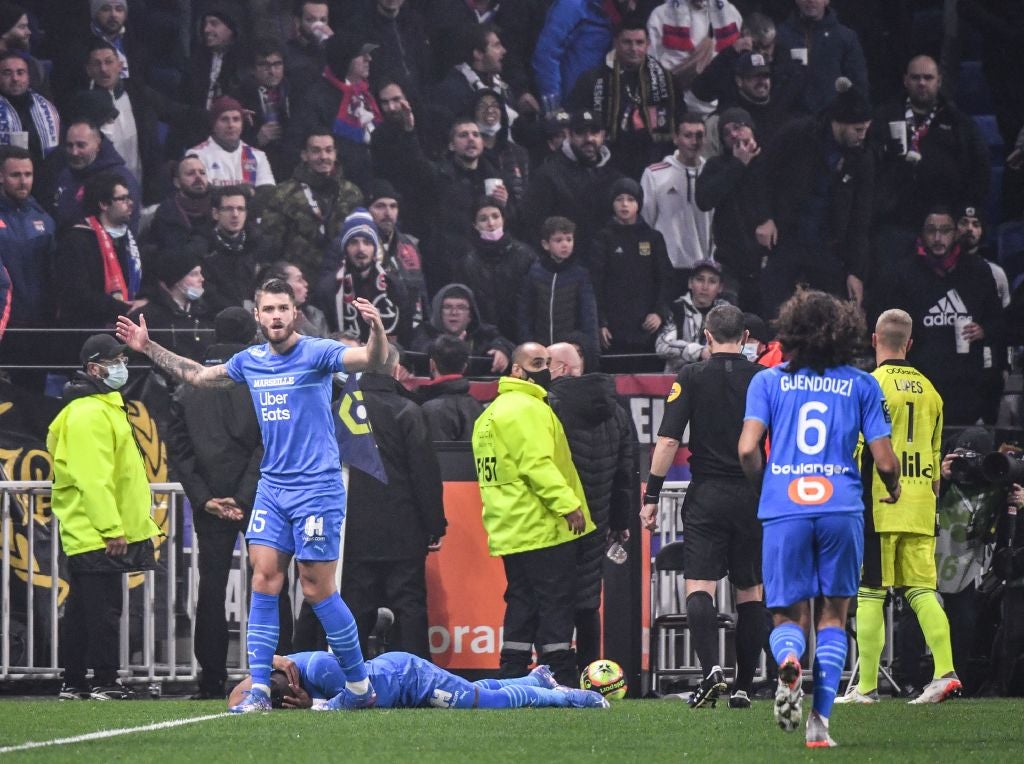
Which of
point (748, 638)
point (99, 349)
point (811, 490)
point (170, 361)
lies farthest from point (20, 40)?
point (811, 490)

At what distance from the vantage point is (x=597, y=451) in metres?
9.52

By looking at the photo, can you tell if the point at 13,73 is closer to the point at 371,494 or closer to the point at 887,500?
the point at 371,494

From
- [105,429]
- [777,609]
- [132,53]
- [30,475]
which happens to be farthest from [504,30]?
[777,609]

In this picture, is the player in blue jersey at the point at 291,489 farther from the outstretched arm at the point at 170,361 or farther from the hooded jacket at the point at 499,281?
the hooded jacket at the point at 499,281

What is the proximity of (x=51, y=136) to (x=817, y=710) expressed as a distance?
953cm

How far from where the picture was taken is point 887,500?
7.90m

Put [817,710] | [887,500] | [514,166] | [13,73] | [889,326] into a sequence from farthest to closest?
[514,166] < [13,73] < [889,326] < [887,500] < [817,710]

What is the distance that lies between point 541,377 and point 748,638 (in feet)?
6.60

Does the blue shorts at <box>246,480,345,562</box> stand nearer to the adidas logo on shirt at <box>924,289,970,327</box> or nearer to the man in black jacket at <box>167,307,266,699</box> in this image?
the man in black jacket at <box>167,307,266,699</box>

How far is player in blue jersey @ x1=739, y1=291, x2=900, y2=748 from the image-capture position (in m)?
6.10

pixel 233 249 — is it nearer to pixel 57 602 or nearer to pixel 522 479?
pixel 57 602

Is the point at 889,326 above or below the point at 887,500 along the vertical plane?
above

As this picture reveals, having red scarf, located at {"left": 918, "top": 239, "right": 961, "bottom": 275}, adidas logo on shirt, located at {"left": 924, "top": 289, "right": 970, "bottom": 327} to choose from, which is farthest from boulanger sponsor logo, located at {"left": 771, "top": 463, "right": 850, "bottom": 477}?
red scarf, located at {"left": 918, "top": 239, "right": 961, "bottom": 275}

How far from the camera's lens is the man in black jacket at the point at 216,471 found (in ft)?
30.7
